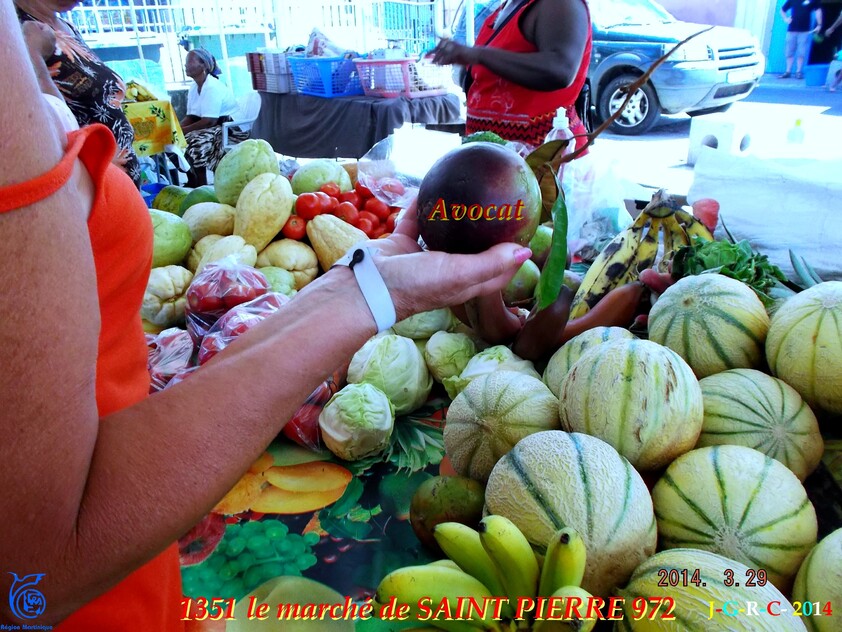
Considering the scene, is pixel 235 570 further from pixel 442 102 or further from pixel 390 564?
pixel 442 102

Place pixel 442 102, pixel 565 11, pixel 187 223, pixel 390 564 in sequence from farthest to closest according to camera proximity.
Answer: pixel 442 102
pixel 187 223
pixel 565 11
pixel 390 564

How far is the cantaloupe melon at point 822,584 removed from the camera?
1.03 meters

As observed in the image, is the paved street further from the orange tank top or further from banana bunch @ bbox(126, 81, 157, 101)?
banana bunch @ bbox(126, 81, 157, 101)

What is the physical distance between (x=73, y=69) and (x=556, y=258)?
3.23 m

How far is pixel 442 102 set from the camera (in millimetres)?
7172

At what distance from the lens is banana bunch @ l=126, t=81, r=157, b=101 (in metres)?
6.58

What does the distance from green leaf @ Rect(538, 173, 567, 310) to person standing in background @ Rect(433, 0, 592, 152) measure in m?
1.45

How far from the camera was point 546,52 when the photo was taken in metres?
2.87

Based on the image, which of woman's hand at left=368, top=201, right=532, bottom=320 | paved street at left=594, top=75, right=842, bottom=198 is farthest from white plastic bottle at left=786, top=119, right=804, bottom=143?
woman's hand at left=368, top=201, right=532, bottom=320

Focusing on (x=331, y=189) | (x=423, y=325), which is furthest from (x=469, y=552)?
(x=331, y=189)

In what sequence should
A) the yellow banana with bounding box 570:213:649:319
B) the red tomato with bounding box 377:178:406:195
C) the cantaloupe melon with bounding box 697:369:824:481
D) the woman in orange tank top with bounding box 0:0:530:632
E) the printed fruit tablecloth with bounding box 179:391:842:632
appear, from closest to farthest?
1. the woman in orange tank top with bounding box 0:0:530:632
2. the cantaloupe melon with bounding box 697:369:824:481
3. the printed fruit tablecloth with bounding box 179:391:842:632
4. the yellow banana with bounding box 570:213:649:319
5. the red tomato with bounding box 377:178:406:195

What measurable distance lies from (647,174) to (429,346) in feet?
21.2

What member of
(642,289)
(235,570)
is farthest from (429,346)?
(235,570)

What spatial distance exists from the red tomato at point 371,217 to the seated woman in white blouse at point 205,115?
439 cm
